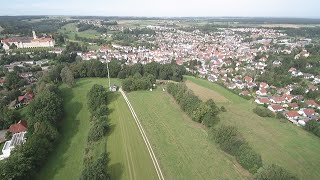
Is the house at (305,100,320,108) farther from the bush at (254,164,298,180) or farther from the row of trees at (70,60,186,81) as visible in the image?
the bush at (254,164,298,180)

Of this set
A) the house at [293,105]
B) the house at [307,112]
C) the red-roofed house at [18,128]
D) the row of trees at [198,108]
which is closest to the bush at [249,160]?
the row of trees at [198,108]

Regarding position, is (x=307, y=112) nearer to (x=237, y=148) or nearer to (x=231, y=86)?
(x=231, y=86)

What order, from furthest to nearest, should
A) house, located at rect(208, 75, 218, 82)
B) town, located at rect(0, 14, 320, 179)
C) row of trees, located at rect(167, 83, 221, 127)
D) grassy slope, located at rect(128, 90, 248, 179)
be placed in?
house, located at rect(208, 75, 218, 82)
row of trees, located at rect(167, 83, 221, 127)
town, located at rect(0, 14, 320, 179)
grassy slope, located at rect(128, 90, 248, 179)

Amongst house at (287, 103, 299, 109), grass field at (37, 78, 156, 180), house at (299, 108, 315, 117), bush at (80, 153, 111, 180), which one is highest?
bush at (80, 153, 111, 180)

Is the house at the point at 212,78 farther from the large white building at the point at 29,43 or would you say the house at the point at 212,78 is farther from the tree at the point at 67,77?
the large white building at the point at 29,43

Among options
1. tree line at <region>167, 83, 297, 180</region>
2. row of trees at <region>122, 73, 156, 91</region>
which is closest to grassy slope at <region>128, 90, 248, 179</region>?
tree line at <region>167, 83, 297, 180</region>
